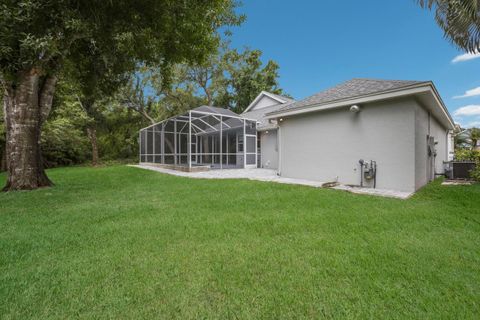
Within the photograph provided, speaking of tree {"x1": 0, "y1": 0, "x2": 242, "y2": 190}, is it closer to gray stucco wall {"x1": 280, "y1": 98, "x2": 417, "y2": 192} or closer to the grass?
the grass

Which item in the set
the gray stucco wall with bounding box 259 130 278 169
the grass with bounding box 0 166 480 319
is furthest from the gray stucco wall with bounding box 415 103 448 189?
the gray stucco wall with bounding box 259 130 278 169

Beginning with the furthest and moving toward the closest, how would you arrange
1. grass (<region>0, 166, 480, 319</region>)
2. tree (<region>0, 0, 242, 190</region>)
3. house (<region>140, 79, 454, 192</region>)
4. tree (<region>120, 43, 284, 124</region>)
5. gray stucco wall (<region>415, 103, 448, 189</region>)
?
tree (<region>120, 43, 284, 124</region>) → gray stucco wall (<region>415, 103, 448, 189</region>) → house (<region>140, 79, 454, 192</region>) → tree (<region>0, 0, 242, 190</region>) → grass (<region>0, 166, 480, 319</region>)

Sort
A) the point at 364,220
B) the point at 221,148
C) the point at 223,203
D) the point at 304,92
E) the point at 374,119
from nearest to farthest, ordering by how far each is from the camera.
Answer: the point at 364,220, the point at 223,203, the point at 374,119, the point at 221,148, the point at 304,92

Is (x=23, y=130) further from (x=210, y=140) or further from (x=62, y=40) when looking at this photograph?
(x=210, y=140)

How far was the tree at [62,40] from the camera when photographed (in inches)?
181

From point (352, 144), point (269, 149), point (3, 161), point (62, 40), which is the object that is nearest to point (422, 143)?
point (352, 144)

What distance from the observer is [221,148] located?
45.6 ft

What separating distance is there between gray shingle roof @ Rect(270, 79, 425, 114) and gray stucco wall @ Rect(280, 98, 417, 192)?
16.8 inches

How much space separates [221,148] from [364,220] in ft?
35.5

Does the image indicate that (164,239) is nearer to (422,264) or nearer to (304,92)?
(422,264)

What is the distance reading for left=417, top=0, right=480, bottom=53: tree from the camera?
518 cm

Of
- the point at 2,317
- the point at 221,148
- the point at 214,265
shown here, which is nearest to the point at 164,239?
the point at 214,265

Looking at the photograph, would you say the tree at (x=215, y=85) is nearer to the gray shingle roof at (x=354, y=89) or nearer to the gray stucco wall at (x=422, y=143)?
the gray shingle roof at (x=354, y=89)

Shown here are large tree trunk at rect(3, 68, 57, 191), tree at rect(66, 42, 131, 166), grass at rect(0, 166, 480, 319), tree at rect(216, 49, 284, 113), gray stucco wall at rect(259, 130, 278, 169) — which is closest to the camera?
grass at rect(0, 166, 480, 319)
